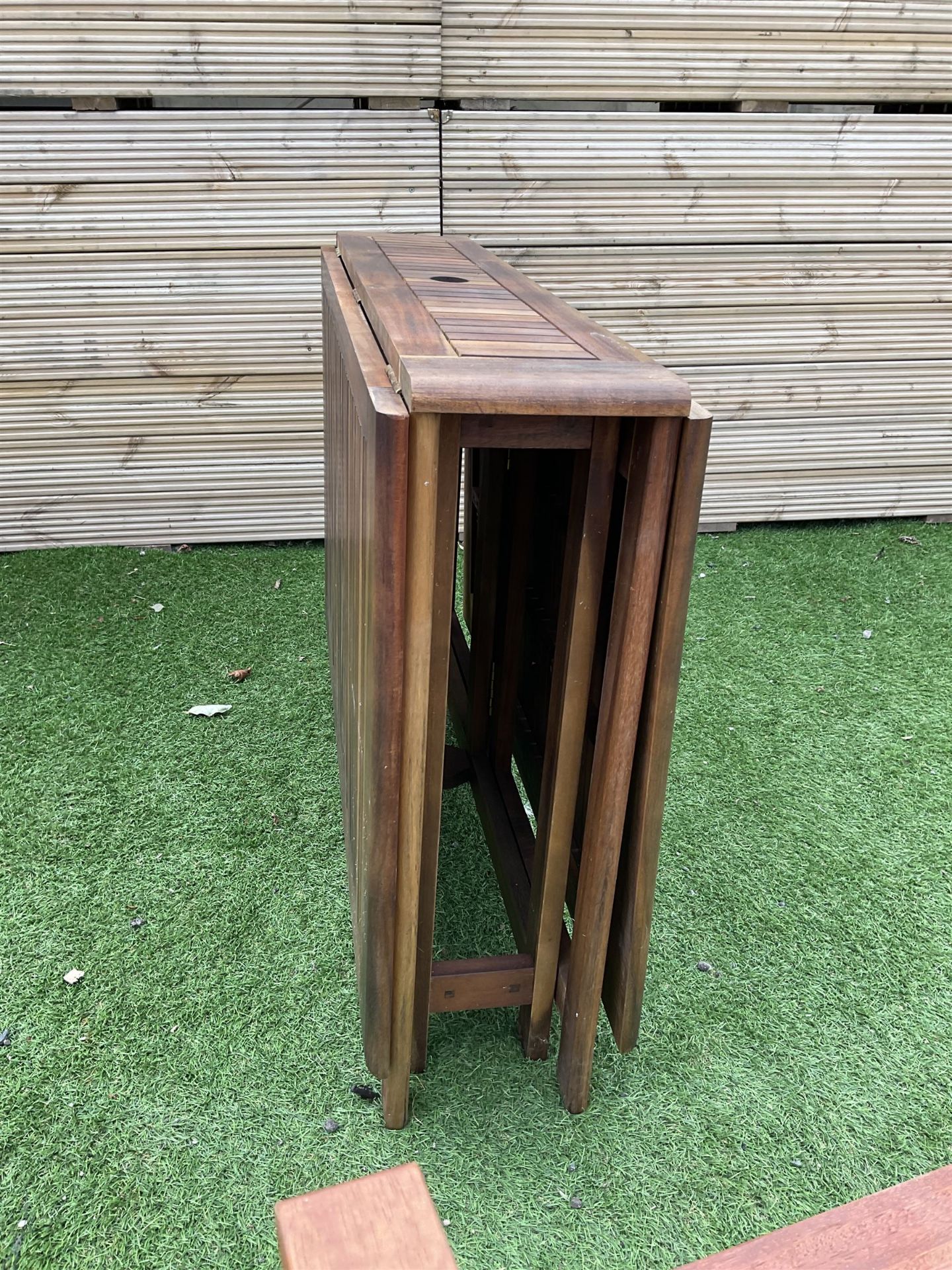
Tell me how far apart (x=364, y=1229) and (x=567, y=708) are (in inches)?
35.8

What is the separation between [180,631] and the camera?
3270mm

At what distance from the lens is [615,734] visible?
137cm

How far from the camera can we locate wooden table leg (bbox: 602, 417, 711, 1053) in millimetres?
1241

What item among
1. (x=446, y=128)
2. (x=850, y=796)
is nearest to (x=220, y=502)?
(x=446, y=128)

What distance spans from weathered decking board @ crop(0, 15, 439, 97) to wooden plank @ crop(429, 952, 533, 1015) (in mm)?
3065

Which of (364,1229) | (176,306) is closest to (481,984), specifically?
(364,1229)

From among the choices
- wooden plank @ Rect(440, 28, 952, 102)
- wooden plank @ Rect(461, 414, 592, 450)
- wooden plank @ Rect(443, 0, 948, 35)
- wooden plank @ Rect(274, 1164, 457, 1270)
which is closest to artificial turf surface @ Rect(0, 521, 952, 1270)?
wooden plank @ Rect(274, 1164, 457, 1270)

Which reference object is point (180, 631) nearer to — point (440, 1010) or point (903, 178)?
point (440, 1010)

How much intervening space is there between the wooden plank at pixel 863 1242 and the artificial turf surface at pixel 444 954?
74 centimetres

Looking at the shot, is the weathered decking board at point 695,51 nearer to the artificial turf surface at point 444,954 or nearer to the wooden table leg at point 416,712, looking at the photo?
the artificial turf surface at point 444,954

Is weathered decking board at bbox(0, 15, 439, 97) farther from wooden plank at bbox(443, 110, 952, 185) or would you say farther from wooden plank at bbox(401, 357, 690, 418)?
wooden plank at bbox(401, 357, 690, 418)

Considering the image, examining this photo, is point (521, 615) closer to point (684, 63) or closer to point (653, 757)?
point (653, 757)

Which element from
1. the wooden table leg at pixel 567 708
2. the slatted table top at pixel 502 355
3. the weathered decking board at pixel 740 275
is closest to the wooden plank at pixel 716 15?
the weathered decking board at pixel 740 275

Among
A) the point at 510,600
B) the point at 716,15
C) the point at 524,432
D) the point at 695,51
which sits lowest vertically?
the point at 510,600
